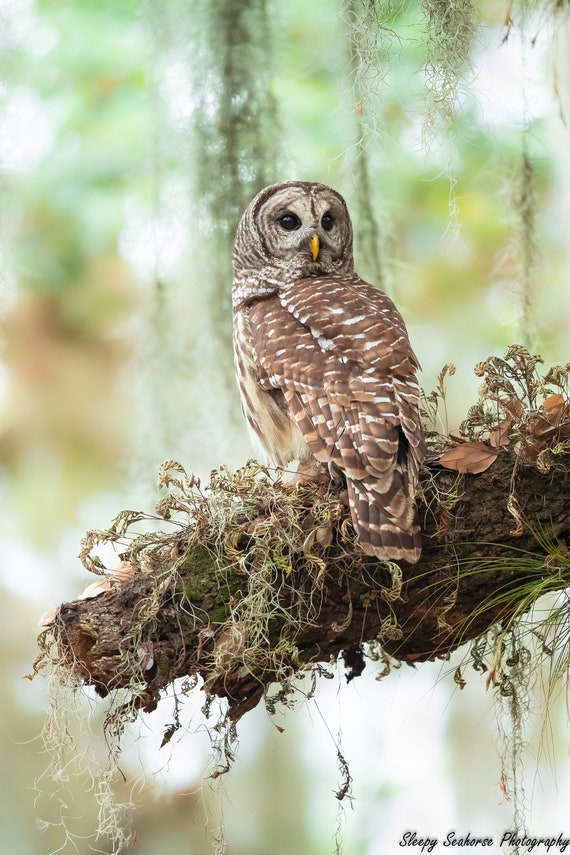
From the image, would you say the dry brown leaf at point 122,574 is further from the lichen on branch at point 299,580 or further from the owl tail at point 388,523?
the owl tail at point 388,523

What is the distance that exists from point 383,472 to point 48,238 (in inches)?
152

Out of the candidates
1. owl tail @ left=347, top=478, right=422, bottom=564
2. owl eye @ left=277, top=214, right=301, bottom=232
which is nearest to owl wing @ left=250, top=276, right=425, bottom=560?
owl tail @ left=347, top=478, right=422, bottom=564

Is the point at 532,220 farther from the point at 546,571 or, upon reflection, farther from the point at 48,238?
the point at 48,238

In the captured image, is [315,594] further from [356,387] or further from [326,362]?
[326,362]

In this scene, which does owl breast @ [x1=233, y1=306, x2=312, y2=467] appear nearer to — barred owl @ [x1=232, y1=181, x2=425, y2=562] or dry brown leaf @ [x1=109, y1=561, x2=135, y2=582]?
barred owl @ [x1=232, y1=181, x2=425, y2=562]

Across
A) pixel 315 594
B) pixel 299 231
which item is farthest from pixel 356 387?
pixel 299 231

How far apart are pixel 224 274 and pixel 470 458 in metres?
1.99

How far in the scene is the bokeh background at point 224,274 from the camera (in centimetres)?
400

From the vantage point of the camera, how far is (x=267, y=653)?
2.39 meters

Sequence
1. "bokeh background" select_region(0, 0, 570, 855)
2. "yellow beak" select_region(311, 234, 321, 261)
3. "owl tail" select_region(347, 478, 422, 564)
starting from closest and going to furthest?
1. "owl tail" select_region(347, 478, 422, 564)
2. "yellow beak" select_region(311, 234, 321, 261)
3. "bokeh background" select_region(0, 0, 570, 855)

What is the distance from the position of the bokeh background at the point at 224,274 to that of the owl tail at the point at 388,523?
81 centimetres

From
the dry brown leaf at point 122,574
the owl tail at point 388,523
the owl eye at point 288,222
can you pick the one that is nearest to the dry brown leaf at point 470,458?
the owl tail at point 388,523

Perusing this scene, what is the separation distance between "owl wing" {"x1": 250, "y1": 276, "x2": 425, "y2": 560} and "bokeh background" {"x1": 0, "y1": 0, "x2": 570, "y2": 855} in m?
0.62

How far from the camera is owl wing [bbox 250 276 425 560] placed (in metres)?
2.40
